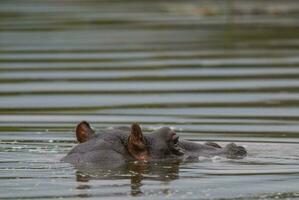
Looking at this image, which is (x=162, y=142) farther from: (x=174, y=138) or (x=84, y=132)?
(x=84, y=132)

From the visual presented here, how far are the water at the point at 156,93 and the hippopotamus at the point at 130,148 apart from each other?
178mm

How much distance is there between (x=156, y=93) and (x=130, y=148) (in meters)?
6.58

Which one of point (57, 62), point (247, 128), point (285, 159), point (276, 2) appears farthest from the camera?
point (276, 2)

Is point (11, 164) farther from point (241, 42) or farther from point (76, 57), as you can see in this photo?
point (241, 42)

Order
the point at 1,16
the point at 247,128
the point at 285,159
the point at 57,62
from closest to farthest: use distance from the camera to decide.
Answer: the point at 285,159 < the point at 247,128 < the point at 57,62 < the point at 1,16

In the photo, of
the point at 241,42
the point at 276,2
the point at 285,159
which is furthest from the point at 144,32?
the point at 285,159

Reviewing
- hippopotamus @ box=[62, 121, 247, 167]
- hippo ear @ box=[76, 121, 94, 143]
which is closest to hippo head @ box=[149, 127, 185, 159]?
hippopotamus @ box=[62, 121, 247, 167]

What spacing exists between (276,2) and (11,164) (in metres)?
24.6

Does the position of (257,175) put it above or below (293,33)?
below

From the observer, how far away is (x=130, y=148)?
1134 cm

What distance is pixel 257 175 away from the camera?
1068 centimetres

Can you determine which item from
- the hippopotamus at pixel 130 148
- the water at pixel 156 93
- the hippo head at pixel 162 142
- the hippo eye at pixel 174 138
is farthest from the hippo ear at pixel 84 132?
the hippo eye at pixel 174 138

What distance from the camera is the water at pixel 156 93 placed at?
34.2 ft

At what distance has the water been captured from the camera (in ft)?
34.2
